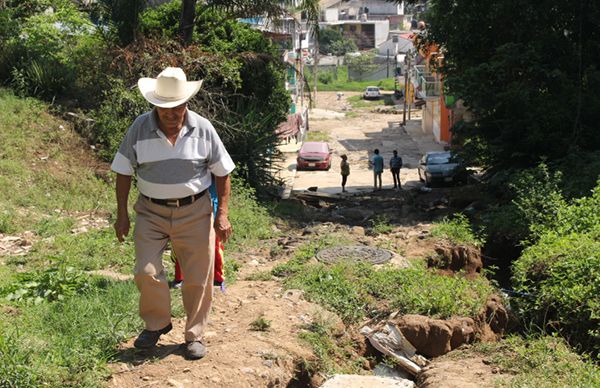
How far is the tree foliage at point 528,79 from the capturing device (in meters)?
15.6

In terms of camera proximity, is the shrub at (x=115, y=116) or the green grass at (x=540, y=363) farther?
the shrub at (x=115, y=116)

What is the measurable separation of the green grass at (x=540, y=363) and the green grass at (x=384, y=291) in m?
0.55

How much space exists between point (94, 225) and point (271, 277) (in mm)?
3643

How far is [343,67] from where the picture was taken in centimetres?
8688

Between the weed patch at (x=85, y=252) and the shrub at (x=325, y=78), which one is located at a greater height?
the shrub at (x=325, y=78)

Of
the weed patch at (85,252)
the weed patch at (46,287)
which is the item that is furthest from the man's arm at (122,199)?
the weed patch at (85,252)

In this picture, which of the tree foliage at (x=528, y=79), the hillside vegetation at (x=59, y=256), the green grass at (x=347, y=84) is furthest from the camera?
the green grass at (x=347, y=84)

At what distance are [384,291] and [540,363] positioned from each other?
1900 mm

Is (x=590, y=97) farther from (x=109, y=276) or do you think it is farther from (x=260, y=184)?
(x=109, y=276)

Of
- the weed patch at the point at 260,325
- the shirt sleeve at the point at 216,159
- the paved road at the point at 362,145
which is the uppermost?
the shirt sleeve at the point at 216,159

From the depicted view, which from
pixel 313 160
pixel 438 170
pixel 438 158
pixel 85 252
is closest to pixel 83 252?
pixel 85 252

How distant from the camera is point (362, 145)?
42938 millimetres

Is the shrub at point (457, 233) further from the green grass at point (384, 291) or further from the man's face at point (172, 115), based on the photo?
the man's face at point (172, 115)

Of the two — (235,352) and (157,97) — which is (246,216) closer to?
(235,352)
